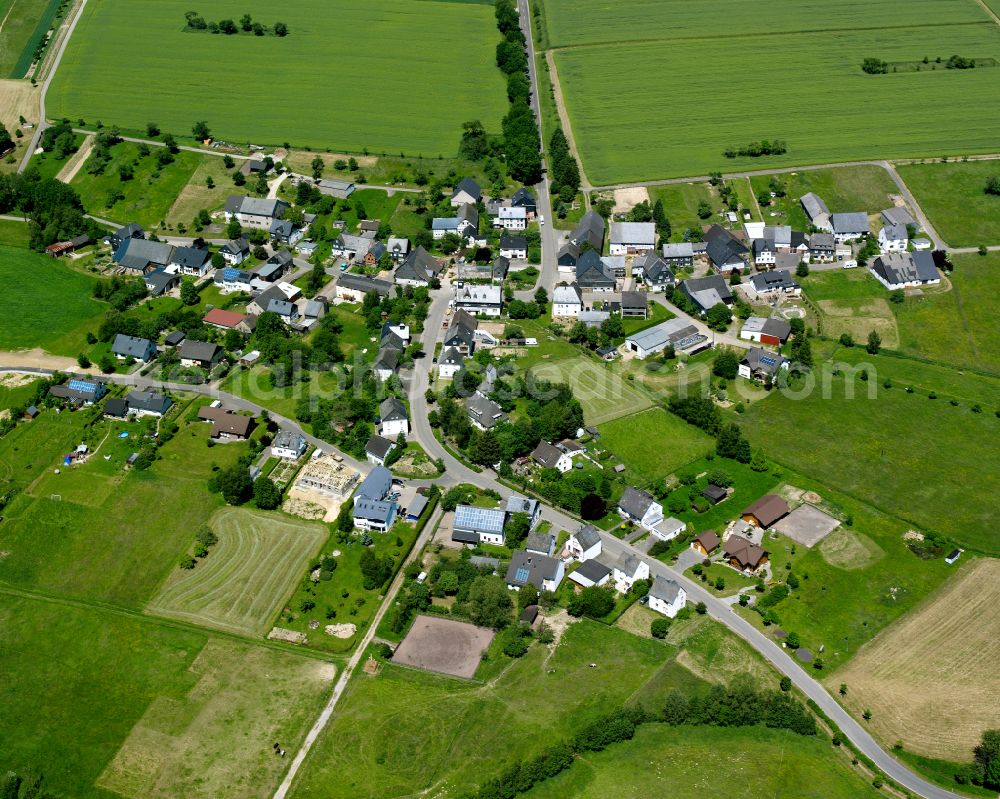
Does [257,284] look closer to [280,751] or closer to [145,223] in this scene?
[145,223]

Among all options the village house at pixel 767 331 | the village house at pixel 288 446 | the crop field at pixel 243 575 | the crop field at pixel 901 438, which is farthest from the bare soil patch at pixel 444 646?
the village house at pixel 767 331

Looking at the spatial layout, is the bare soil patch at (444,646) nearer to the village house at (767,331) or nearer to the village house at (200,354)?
the village house at (200,354)

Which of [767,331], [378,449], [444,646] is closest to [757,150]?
[767,331]

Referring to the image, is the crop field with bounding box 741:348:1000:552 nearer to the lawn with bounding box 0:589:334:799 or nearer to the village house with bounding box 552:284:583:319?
the village house with bounding box 552:284:583:319

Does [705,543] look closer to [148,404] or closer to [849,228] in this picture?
[148,404]

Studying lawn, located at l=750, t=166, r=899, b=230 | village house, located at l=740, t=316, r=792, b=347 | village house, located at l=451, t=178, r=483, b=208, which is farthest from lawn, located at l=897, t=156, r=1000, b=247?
village house, located at l=451, t=178, r=483, b=208
